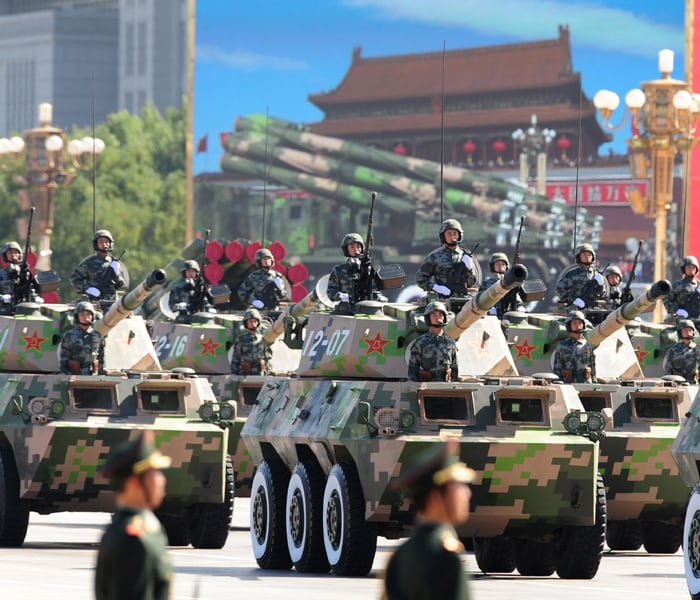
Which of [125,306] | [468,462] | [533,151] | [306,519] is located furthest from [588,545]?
[533,151]

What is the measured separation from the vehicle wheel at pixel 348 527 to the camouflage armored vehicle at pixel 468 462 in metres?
0.01

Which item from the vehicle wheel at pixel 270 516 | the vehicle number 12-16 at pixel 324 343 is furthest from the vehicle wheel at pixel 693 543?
the vehicle number 12-16 at pixel 324 343

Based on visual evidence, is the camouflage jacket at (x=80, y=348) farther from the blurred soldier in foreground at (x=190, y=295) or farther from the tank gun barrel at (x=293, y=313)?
the blurred soldier in foreground at (x=190, y=295)

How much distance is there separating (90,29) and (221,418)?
4435 inches

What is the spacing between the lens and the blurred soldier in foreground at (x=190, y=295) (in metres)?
38.4

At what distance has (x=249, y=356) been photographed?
34.9 meters

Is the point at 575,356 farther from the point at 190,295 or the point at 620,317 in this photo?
the point at 190,295

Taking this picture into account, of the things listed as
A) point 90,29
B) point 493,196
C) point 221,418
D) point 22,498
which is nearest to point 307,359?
point 221,418

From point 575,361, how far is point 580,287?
2.42 metres

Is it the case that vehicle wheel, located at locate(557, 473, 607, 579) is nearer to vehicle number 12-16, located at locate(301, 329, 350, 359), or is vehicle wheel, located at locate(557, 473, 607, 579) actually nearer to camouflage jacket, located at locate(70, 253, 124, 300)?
vehicle number 12-16, located at locate(301, 329, 350, 359)

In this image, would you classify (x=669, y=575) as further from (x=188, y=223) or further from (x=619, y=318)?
(x=188, y=223)

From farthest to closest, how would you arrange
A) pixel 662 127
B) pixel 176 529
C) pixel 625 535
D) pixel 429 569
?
pixel 662 127 → pixel 625 535 → pixel 176 529 → pixel 429 569

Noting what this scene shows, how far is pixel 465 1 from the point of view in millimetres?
71125

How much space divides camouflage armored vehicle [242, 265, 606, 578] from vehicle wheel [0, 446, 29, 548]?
9.63 ft
